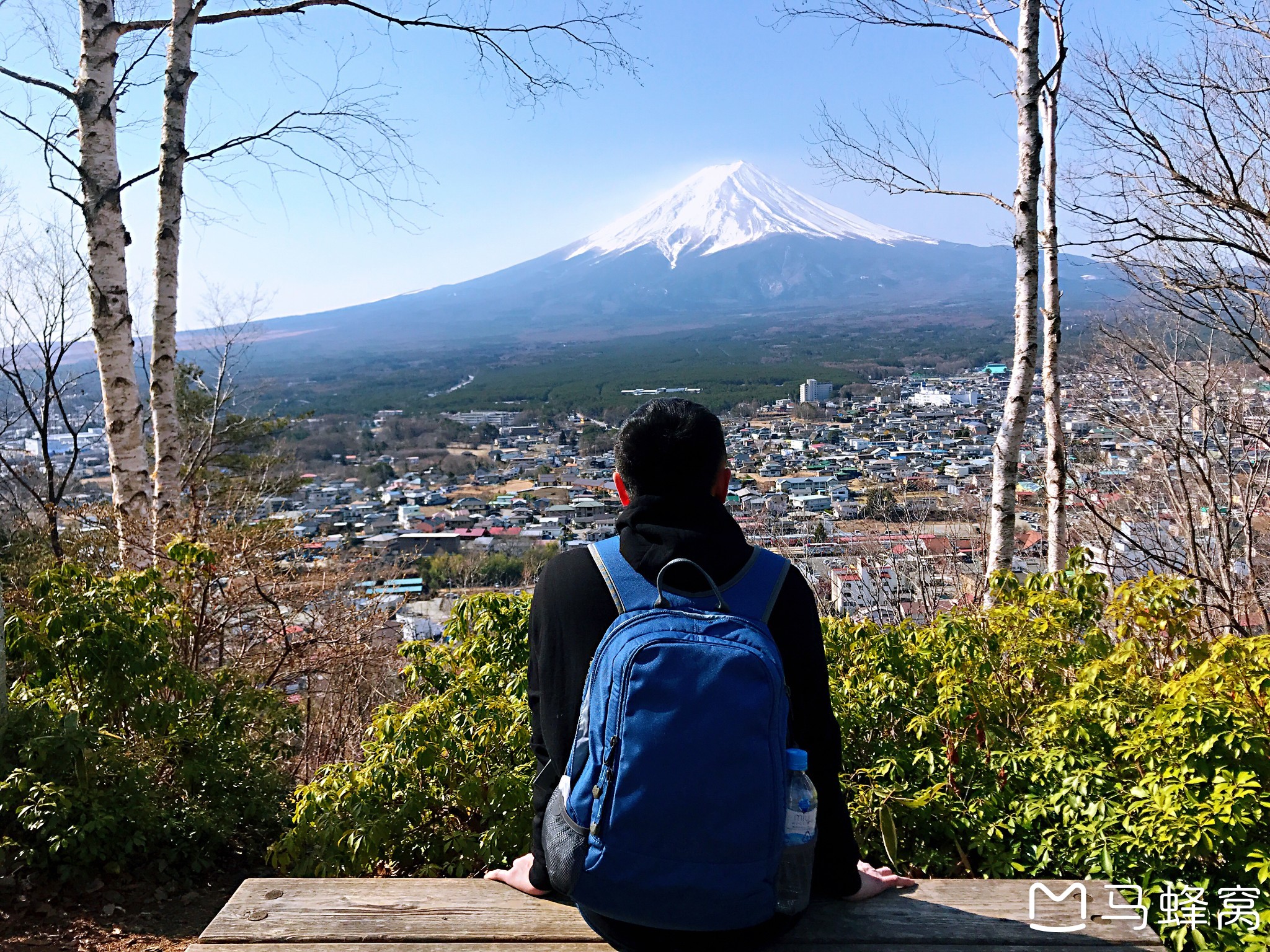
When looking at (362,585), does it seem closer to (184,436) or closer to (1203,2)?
(184,436)

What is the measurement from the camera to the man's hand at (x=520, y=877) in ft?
6.65

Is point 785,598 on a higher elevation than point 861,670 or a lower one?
higher

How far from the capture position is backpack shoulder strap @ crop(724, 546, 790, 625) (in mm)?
1660

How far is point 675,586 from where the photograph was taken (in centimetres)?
168

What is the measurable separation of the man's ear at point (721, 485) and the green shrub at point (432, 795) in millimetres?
1227

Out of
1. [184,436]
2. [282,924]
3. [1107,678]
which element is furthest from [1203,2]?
[184,436]

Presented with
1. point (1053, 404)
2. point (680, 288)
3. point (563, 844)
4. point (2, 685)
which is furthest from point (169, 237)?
point (680, 288)

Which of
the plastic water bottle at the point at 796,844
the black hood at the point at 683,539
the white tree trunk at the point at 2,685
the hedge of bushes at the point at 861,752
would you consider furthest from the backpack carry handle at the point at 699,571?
the white tree trunk at the point at 2,685

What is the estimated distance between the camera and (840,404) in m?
25.1

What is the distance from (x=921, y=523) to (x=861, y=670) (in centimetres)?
1145

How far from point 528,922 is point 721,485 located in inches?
41.2

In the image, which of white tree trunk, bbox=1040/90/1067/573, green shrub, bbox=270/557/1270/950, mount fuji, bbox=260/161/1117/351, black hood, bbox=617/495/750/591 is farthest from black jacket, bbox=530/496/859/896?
mount fuji, bbox=260/161/1117/351

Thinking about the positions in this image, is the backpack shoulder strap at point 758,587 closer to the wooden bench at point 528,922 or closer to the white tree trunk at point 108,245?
the wooden bench at point 528,922

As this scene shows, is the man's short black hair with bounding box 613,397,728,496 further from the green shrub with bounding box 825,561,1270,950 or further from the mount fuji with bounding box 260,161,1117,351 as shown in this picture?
the mount fuji with bounding box 260,161,1117,351
